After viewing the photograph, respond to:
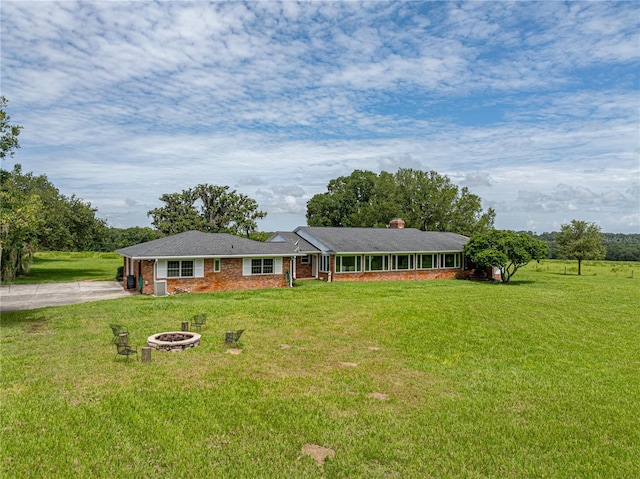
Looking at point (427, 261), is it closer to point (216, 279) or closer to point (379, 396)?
point (216, 279)

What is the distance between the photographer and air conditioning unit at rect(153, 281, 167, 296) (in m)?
23.3

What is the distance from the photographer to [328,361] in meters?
11.1

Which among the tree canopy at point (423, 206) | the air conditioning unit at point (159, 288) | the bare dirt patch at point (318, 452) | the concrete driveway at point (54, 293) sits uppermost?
the tree canopy at point (423, 206)

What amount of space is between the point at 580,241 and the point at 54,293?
4378 centimetres

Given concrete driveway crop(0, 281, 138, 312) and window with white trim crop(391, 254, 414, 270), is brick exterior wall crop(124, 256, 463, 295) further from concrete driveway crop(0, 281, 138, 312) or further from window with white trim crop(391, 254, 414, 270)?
window with white trim crop(391, 254, 414, 270)

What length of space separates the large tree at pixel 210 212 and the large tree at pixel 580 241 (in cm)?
3409

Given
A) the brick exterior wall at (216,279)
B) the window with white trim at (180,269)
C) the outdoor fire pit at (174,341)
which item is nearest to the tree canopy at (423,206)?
the brick exterior wall at (216,279)

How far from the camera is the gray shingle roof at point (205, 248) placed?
2384 centimetres

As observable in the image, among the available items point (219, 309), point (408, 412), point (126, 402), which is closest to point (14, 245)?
point (219, 309)

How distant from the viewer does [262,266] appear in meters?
27.2

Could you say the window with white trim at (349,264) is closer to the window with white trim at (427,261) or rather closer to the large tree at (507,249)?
the window with white trim at (427,261)

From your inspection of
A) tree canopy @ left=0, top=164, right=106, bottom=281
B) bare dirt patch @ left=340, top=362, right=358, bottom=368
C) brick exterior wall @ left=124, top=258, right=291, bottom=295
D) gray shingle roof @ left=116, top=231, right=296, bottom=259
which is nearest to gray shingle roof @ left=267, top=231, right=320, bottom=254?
gray shingle roof @ left=116, top=231, right=296, bottom=259

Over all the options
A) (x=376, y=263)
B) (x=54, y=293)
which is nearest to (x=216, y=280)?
(x=54, y=293)

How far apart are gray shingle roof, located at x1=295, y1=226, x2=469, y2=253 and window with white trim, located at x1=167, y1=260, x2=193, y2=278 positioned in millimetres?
10608
